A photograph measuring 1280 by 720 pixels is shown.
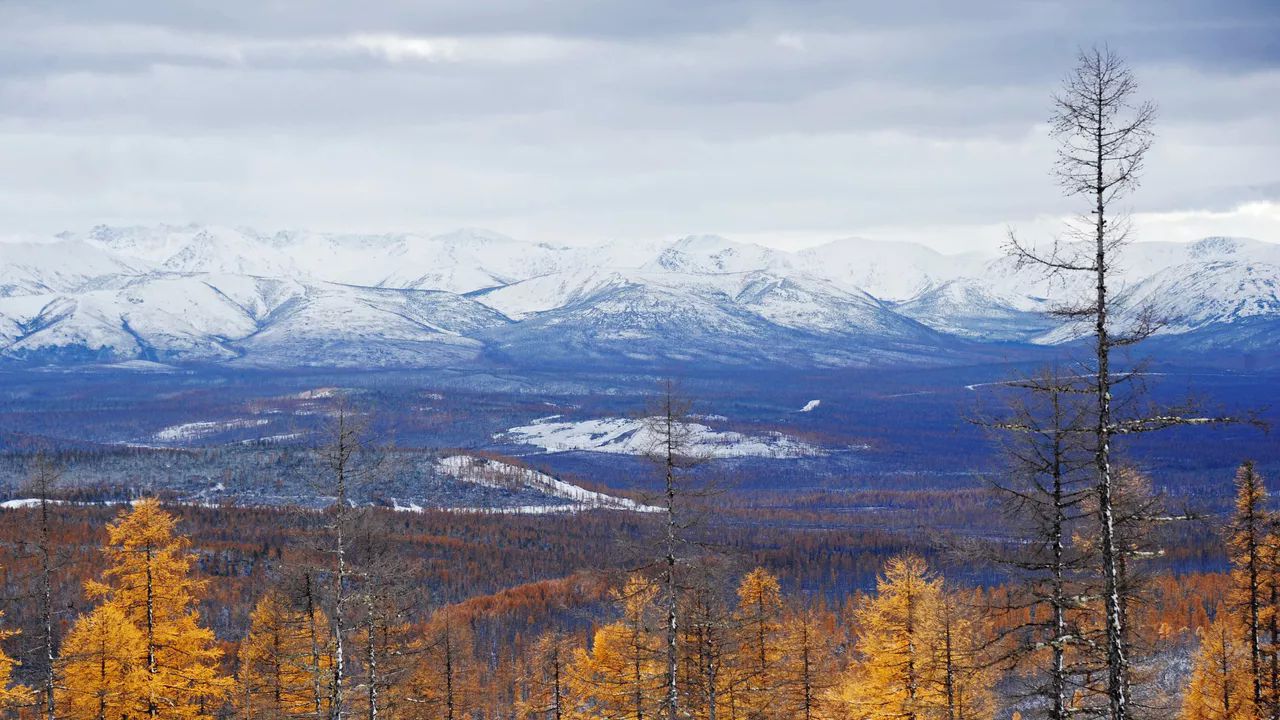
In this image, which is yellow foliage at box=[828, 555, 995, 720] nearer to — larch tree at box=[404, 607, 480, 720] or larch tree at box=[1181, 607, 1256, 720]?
larch tree at box=[1181, 607, 1256, 720]

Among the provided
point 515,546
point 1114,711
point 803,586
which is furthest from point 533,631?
point 1114,711

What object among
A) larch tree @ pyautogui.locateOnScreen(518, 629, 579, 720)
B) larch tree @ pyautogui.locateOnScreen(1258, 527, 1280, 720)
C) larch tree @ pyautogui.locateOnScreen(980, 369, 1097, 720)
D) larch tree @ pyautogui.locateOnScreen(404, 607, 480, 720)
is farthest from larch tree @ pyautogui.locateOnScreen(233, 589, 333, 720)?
larch tree @ pyautogui.locateOnScreen(1258, 527, 1280, 720)

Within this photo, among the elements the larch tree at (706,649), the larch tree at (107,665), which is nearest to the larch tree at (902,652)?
the larch tree at (706,649)

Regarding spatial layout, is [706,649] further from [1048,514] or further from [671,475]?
[1048,514]

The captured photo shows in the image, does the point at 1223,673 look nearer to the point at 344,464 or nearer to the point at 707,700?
the point at 707,700

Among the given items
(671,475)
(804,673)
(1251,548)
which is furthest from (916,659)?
(671,475)
